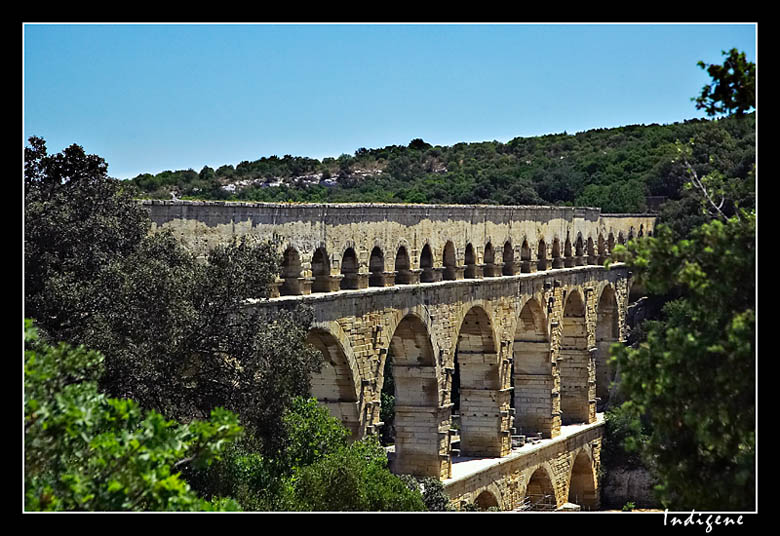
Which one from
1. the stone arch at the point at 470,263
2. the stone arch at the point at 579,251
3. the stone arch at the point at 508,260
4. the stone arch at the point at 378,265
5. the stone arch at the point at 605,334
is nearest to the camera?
the stone arch at the point at 378,265

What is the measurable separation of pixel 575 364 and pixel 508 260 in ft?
24.7

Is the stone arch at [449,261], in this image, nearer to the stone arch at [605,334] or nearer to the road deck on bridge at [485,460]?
the road deck on bridge at [485,460]

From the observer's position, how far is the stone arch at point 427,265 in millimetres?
Answer: 28203

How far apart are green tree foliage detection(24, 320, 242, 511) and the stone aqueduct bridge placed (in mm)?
7443

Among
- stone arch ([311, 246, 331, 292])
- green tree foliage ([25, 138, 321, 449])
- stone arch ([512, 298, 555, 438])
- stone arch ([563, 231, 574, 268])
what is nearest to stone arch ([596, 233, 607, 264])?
stone arch ([563, 231, 574, 268])

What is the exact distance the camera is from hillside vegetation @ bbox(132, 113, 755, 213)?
58.7 m

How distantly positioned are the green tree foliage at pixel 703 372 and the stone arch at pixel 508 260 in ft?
62.7

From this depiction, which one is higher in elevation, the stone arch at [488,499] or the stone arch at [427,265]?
the stone arch at [427,265]

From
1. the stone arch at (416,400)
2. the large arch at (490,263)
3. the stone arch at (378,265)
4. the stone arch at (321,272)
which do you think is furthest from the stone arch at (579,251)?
the stone arch at (321,272)

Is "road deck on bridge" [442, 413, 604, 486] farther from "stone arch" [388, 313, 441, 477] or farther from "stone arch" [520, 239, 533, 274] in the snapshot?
"stone arch" [520, 239, 533, 274]

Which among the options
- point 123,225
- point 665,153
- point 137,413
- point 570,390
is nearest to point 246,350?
point 123,225

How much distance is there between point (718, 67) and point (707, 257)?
2642 mm
